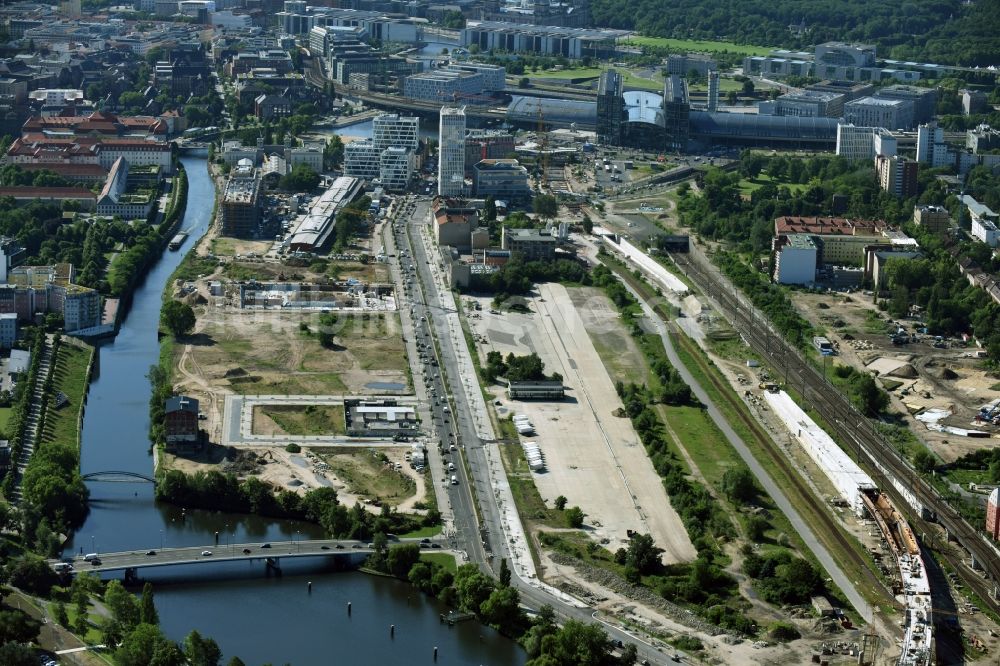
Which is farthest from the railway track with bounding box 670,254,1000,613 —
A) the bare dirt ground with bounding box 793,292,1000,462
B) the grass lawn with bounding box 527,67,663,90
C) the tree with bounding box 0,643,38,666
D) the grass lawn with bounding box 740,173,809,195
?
the grass lawn with bounding box 527,67,663,90

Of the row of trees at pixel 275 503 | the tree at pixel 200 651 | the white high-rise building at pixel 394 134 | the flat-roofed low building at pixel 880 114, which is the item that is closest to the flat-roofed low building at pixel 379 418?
the row of trees at pixel 275 503

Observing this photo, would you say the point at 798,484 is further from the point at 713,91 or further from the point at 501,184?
the point at 713,91

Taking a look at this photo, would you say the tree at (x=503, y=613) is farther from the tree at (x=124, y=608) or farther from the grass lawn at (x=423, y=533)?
the tree at (x=124, y=608)

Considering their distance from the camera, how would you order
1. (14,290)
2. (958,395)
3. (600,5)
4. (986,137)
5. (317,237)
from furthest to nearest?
(600,5) < (986,137) < (317,237) < (14,290) < (958,395)

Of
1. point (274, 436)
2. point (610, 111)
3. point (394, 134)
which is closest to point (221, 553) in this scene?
point (274, 436)

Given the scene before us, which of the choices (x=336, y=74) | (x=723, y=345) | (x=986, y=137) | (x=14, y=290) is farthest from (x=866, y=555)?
(x=336, y=74)

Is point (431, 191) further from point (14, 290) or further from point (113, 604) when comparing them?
point (113, 604)
